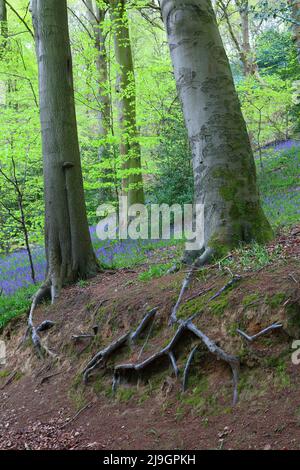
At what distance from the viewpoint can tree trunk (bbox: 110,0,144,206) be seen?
38.6 feet

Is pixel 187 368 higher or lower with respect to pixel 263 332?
lower

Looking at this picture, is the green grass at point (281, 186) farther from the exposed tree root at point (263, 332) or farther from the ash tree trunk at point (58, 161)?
the exposed tree root at point (263, 332)

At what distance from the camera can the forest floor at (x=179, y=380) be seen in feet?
9.96

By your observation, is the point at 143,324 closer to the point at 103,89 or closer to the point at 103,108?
the point at 103,108

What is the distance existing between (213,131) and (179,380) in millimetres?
2908

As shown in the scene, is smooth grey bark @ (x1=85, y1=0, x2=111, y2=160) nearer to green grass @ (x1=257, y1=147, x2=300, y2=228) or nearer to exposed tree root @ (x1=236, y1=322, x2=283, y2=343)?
green grass @ (x1=257, y1=147, x2=300, y2=228)

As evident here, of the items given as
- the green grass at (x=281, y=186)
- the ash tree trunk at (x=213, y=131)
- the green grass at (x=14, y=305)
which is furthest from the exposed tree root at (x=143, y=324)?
the green grass at (x=281, y=186)

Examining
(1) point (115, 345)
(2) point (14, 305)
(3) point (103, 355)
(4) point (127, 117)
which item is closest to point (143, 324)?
(1) point (115, 345)

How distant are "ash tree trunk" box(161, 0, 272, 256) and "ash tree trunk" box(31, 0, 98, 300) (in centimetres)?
249

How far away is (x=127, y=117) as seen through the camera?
12.4 meters

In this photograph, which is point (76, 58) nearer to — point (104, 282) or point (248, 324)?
point (104, 282)

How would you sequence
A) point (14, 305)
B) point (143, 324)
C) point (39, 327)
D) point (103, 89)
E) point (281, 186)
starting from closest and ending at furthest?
point (143, 324) < point (39, 327) < point (14, 305) < point (281, 186) < point (103, 89)

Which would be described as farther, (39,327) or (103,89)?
(103,89)
